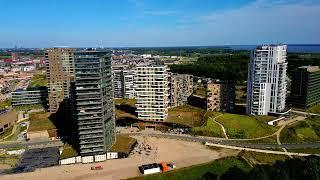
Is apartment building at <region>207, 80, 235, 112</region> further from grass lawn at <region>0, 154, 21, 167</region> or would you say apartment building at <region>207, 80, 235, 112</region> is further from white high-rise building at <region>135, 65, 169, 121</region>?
grass lawn at <region>0, 154, 21, 167</region>

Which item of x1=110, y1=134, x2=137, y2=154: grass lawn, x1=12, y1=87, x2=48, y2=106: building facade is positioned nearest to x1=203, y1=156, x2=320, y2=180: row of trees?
x1=110, y1=134, x2=137, y2=154: grass lawn

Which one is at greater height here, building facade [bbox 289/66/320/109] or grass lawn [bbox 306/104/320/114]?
building facade [bbox 289/66/320/109]

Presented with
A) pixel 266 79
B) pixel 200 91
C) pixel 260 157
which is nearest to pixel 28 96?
pixel 200 91

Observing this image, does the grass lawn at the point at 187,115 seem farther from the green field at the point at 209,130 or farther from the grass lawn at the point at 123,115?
the grass lawn at the point at 123,115

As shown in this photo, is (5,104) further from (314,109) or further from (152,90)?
(314,109)

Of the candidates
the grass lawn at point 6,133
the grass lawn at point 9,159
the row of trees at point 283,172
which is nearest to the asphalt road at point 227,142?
the row of trees at point 283,172
